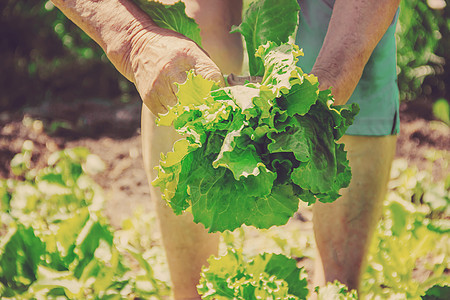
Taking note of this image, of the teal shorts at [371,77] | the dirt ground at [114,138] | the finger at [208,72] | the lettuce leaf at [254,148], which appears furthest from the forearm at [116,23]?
the dirt ground at [114,138]

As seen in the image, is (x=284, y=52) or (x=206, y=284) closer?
(x=284, y=52)

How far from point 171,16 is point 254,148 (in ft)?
1.77

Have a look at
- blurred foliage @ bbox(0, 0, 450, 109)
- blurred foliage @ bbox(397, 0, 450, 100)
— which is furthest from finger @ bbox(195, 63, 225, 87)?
blurred foliage @ bbox(0, 0, 450, 109)

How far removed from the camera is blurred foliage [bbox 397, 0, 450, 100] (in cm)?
396

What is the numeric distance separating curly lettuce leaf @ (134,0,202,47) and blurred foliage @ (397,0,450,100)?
2.83m

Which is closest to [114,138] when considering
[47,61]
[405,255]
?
[47,61]

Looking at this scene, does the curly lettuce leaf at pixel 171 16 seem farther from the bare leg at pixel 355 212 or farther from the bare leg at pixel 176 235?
the bare leg at pixel 355 212

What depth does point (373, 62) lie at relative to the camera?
5.98ft

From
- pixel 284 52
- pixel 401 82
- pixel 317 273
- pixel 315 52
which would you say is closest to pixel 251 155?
pixel 284 52

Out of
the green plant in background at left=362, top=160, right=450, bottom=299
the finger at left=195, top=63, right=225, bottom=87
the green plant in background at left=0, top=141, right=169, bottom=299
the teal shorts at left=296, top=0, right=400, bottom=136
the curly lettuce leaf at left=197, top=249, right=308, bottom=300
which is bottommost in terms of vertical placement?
the green plant in background at left=362, top=160, right=450, bottom=299

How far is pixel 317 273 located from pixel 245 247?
60 cm

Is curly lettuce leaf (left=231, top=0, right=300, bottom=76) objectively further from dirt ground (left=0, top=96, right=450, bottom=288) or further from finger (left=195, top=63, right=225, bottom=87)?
dirt ground (left=0, top=96, right=450, bottom=288)

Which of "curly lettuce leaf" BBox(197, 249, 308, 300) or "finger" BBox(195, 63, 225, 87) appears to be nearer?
"finger" BBox(195, 63, 225, 87)

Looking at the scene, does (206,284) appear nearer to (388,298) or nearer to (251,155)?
(251,155)
